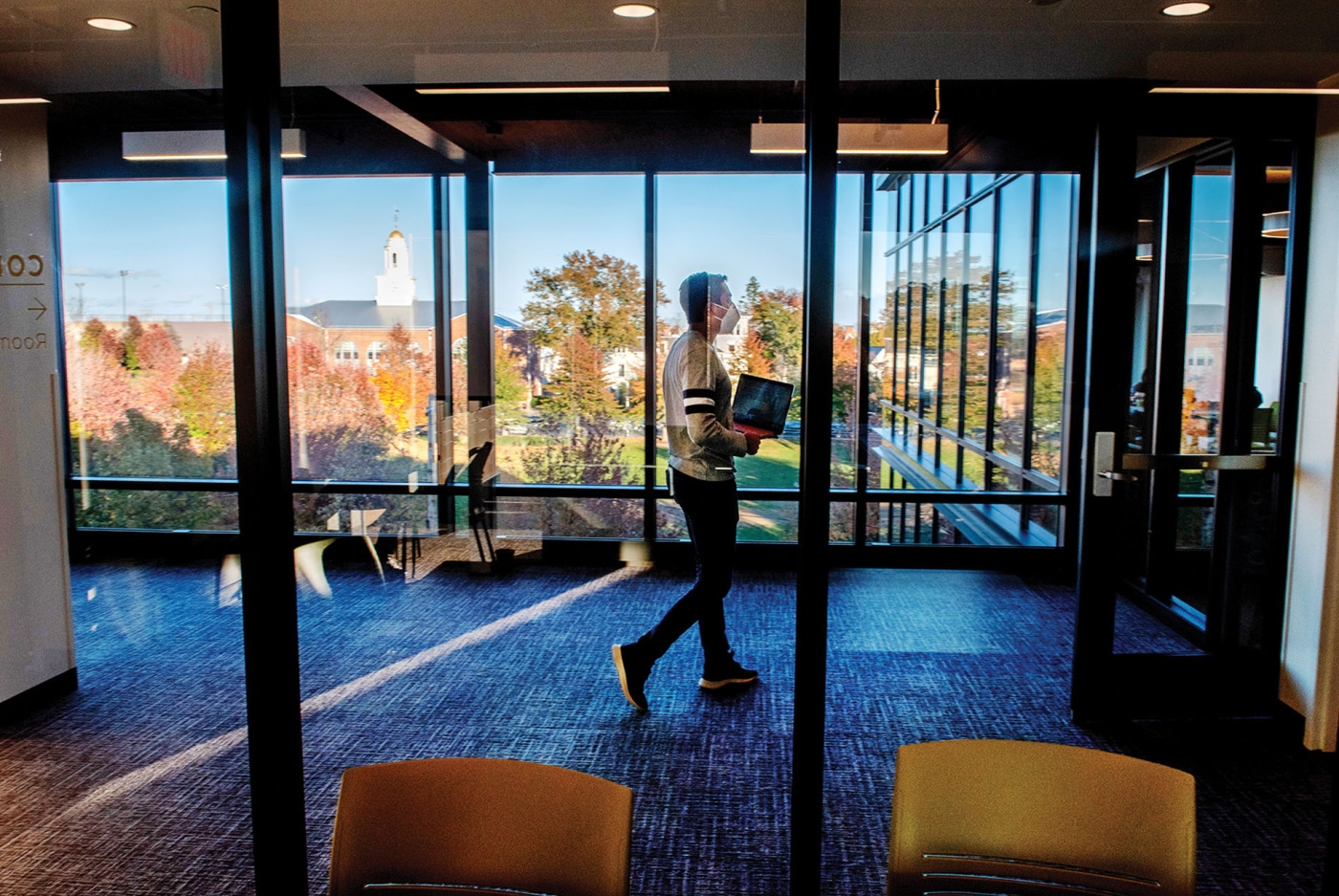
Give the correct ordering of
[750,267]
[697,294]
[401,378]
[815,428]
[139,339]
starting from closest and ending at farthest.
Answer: [815,428] < [139,339] < [697,294] < [750,267] < [401,378]

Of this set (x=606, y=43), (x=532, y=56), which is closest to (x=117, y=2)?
(x=532, y=56)

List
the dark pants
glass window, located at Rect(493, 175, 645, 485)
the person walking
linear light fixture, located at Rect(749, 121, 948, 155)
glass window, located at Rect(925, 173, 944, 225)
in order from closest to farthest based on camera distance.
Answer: the person walking
the dark pants
linear light fixture, located at Rect(749, 121, 948, 155)
glass window, located at Rect(925, 173, 944, 225)
glass window, located at Rect(493, 175, 645, 485)

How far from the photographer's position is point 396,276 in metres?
4.58

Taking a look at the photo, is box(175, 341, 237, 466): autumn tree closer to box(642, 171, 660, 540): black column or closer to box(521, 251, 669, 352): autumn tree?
box(521, 251, 669, 352): autumn tree

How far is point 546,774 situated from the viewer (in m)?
1.37

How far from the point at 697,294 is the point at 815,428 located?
4.78ft

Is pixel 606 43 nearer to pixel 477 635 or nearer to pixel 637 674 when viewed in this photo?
pixel 637 674

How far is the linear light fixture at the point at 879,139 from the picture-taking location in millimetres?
3387

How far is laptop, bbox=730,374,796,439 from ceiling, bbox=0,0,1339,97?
3.23ft

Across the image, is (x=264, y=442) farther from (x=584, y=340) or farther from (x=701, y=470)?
(x=584, y=340)

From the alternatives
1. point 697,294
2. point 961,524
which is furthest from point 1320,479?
point 697,294

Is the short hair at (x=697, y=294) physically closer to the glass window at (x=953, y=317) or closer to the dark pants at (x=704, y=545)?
the dark pants at (x=704, y=545)

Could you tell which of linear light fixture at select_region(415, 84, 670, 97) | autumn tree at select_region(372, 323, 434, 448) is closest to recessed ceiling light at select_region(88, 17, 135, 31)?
linear light fixture at select_region(415, 84, 670, 97)

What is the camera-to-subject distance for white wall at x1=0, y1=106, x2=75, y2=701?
2922mm
